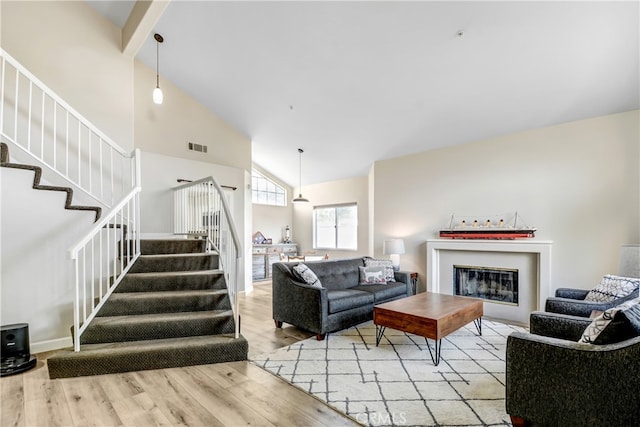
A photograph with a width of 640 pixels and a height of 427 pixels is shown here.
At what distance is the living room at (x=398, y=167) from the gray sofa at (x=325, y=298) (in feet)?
5.08

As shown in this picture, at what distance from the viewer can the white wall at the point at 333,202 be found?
7.27 metres

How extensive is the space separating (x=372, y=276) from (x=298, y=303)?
152 cm

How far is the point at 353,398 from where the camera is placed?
2309mm

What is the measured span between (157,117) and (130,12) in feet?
4.99

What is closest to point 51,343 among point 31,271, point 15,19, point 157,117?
point 31,271

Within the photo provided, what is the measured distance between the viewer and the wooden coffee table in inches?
116

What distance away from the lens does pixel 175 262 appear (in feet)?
12.5

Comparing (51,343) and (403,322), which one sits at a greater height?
(403,322)

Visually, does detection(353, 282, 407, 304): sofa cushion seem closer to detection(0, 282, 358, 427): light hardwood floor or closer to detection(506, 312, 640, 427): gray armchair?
detection(0, 282, 358, 427): light hardwood floor

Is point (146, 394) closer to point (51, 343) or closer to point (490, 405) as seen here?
point (51, 343)

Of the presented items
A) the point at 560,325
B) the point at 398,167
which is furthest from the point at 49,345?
the point at 398,167

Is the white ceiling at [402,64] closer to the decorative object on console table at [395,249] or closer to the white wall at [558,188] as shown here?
the white wall at [558,188]

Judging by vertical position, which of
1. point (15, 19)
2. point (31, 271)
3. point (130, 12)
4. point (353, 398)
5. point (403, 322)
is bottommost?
point (353, 398)

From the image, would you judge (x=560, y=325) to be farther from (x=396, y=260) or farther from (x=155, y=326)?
(x=155, y=326)
